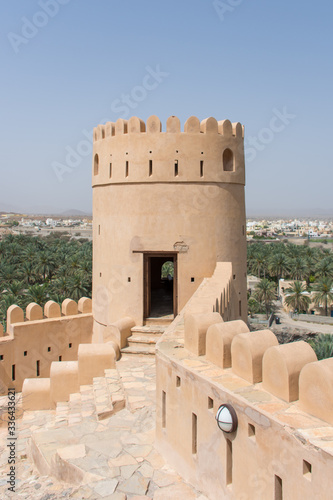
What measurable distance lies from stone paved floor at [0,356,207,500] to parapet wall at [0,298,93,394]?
2854 mm

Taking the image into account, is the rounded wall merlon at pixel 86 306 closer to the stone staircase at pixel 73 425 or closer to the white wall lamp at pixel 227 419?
the stone staircase at pixel 73 425

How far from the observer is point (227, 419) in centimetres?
416

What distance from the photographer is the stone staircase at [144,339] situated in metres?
9.28

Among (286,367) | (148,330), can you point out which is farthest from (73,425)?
(286,367)

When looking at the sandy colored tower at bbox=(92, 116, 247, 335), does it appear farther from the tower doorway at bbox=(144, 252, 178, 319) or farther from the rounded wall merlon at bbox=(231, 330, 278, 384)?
the rounded wall merlon at bbox=(231, 330, 278, 384)

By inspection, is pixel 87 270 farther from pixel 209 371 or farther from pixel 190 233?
pixel 209 371

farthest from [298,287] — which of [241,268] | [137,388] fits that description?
[137,388]

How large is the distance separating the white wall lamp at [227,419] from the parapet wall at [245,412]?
0.04 meters

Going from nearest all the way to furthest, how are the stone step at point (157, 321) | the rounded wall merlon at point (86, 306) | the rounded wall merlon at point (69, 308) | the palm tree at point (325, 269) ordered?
the stone step at point (157, 321), the rounded wall merlon at point (69, 308), the rounded wall merlon at point (86, 306), the palm tree at point (325, 269)

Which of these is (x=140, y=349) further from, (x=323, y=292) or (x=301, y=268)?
(x=301, y=268)

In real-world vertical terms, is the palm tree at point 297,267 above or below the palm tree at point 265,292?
above

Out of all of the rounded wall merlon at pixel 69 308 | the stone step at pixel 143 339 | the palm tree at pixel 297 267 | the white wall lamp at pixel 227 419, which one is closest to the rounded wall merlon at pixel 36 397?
the stone step at pixel 143 339

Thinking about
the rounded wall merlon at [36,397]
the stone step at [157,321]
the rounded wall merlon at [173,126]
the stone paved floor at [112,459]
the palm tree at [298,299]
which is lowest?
the palm tree at [298,299]

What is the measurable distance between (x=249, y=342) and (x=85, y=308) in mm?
8121
